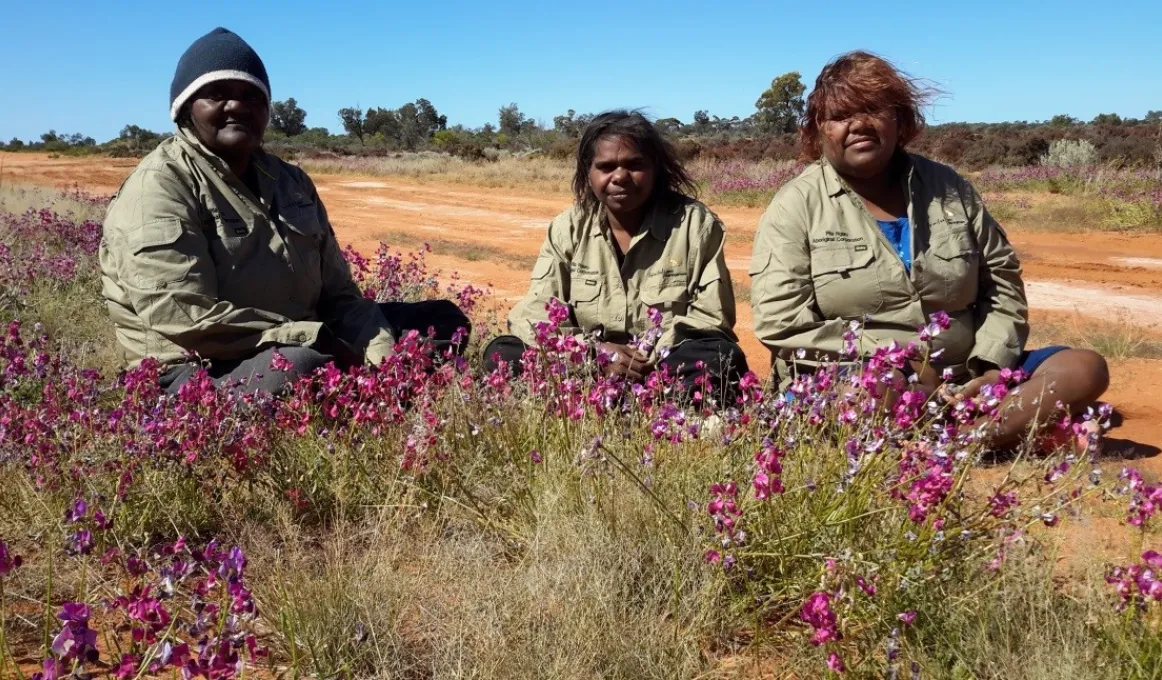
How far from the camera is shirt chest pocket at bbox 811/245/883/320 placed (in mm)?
4020

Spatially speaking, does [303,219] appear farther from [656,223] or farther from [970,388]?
[970,388]

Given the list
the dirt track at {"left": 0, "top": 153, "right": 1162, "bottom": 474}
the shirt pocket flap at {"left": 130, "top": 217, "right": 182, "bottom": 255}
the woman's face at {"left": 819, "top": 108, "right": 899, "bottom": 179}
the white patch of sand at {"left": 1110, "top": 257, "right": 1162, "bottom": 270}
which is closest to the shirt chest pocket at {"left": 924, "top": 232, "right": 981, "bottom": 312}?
the woman's face at {"left": 819, "top": 108, "right": 899, "bottom": 179}

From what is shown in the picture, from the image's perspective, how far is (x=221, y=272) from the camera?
158 inches

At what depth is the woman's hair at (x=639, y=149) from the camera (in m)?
4.42

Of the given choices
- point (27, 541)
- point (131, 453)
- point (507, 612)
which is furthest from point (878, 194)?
point (27, 541)

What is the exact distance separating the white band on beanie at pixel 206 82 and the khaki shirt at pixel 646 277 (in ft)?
4.60

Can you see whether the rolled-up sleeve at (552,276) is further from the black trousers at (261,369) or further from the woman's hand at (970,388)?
the woman's hand at (970,388)

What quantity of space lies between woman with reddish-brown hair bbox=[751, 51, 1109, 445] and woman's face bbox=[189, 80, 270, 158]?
2169 mm

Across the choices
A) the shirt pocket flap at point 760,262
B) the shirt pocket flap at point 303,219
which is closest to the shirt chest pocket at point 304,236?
the shirt pocket flap at point 303,219

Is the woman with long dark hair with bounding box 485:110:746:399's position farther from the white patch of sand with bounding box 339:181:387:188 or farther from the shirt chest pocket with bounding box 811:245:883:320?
the white patch of sand with bounding box 339:181:387:188

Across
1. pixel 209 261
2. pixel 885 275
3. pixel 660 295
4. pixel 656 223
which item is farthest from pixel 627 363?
pixel 209 261

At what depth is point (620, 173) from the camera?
4.36 m

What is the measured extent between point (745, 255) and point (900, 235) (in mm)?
6512

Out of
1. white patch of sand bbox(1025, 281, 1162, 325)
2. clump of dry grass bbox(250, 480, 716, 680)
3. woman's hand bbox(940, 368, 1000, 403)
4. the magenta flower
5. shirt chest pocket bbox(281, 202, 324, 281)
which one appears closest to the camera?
the magenta flower
